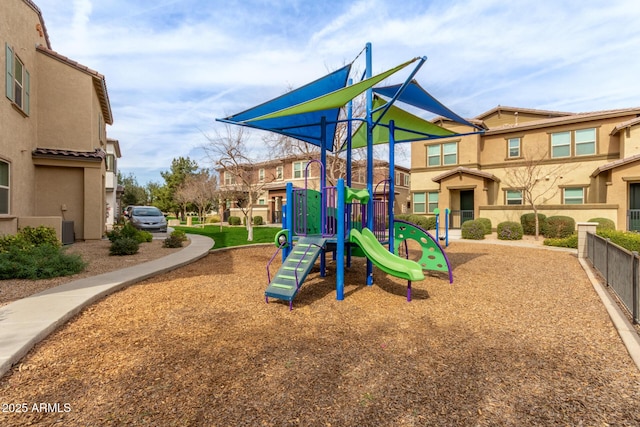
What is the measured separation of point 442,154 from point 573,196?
8.46 meters

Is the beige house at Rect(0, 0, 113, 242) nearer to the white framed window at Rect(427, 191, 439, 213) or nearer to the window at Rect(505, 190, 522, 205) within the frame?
the white framed window at Rect(427, 191, 439, 213)

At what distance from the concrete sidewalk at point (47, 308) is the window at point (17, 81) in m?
7.54

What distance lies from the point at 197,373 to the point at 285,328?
1481 mm

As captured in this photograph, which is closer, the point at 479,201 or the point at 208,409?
the point at 208,409

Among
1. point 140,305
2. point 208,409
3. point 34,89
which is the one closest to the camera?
point 208,409

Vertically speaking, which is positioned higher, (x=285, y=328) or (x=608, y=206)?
(x=608, y=206)

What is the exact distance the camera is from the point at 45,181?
1306 centimetres

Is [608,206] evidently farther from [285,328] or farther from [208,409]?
[208,409]

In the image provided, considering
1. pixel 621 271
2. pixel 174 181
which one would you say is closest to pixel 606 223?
pixel 621 271

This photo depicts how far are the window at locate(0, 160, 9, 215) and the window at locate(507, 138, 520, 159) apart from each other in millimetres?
25769

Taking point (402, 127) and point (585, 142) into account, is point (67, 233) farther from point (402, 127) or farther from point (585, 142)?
point (585, 142)

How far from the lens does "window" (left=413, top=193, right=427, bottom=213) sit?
2500 cm

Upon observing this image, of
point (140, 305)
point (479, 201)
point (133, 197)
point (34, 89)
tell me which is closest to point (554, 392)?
point (140, 305)

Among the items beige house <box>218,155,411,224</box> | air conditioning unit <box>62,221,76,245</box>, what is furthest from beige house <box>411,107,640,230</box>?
air conditioning unit <box>62,221,76,245</box>
